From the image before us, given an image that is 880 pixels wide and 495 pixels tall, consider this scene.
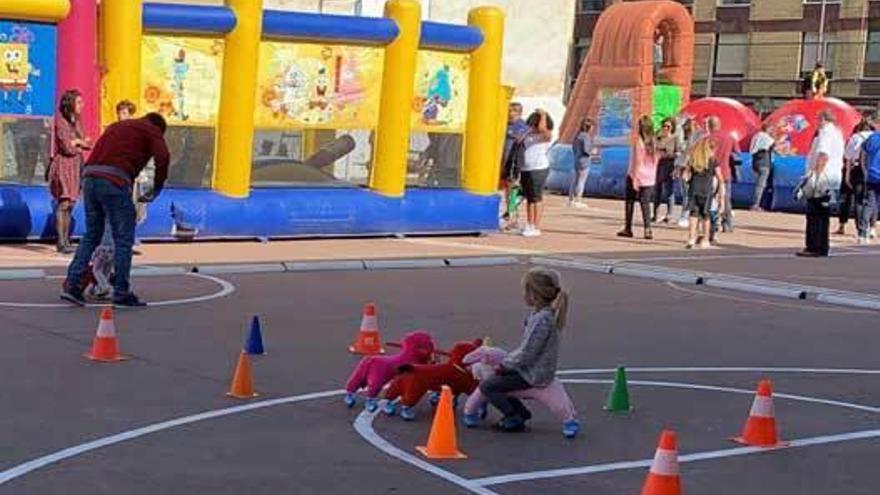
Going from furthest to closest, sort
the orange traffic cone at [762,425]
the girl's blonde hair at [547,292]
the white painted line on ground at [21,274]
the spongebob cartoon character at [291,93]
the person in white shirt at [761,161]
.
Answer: the person in white shirt at [761,161] → the spongebob cartoon character at [291,93] → the white painted line on ground at [21,274] → the girl's blonde hair at [547,292] → the orange traffic cone at [762,425]

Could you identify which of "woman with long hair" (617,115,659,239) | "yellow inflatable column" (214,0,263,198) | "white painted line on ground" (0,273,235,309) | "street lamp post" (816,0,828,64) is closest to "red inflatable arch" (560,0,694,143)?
"woman with long hair" (617,115,659,239)

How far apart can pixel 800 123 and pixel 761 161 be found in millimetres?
3450

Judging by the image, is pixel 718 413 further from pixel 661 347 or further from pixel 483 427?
pixel 661 347

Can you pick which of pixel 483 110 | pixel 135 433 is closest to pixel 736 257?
pixel 483 110

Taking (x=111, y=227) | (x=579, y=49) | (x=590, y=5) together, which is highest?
(x=590, y=5)

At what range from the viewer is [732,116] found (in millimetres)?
31922

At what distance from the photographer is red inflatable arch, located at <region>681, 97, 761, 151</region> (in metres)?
31.5

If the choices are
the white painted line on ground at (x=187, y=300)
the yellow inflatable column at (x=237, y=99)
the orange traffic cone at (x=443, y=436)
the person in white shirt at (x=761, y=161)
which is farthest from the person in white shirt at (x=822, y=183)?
the orange traffic cone at (x=443, y=436)

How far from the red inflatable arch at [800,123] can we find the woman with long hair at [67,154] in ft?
62.7

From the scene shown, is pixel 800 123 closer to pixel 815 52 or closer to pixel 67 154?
pixel 67 154

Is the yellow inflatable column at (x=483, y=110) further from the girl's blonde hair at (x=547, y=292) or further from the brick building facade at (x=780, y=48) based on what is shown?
the brick building facade at (x=780, y=48)

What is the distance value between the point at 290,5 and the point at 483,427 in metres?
27.7

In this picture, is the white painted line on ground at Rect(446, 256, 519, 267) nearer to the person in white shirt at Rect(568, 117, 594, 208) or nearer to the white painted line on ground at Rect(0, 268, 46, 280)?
the white painted line on ground at Rect(0, 268, 46, 280)

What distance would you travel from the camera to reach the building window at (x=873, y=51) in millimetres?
60688
